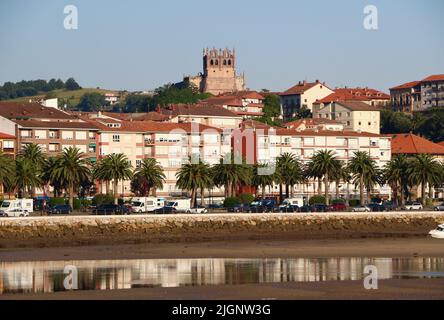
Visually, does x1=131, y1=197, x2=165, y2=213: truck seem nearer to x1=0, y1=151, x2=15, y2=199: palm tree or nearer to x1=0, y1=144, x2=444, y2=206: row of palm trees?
x1=0, y1=144, x2=444, y2=206: row of palm trees

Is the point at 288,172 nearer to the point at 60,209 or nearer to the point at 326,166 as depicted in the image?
the point at 326,166

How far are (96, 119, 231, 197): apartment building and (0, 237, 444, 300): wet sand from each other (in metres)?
70.2

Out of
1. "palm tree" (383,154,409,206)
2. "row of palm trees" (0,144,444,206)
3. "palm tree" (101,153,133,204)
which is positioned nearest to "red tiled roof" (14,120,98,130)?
"row of palm trees" (0,144,444,206)

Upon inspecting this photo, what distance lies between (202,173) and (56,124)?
31491 millimetres

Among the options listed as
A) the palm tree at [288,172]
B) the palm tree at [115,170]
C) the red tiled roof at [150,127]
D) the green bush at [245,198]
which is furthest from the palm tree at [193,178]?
the red tiled roof at [150,127]

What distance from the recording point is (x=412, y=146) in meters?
184

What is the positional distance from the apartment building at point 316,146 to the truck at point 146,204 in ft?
113

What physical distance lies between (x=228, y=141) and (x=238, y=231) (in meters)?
67.7

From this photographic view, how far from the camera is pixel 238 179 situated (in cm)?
13212

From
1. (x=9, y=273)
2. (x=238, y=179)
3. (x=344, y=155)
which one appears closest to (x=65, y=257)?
(x=9, y=273)

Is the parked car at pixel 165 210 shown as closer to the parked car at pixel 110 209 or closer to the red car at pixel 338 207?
the parked car at pixel 110 209

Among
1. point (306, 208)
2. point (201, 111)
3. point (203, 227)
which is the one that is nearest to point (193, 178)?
point (306, 208)

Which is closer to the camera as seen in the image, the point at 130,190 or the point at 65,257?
the point at 65,257

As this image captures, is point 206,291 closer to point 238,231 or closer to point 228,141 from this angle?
point 238,231
